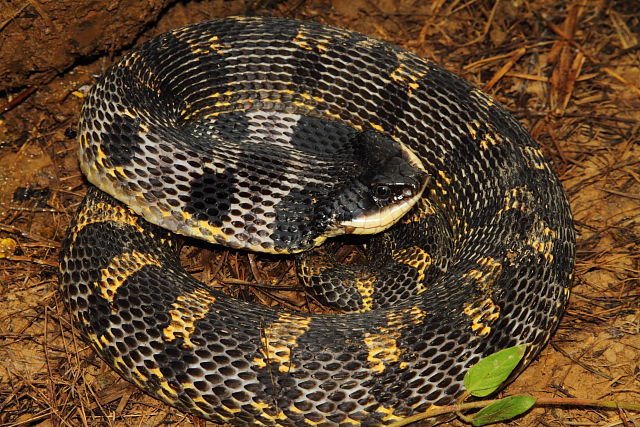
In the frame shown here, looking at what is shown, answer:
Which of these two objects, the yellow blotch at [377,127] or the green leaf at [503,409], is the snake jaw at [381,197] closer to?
the yellow blotch at [377,127]

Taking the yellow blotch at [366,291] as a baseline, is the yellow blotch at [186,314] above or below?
above

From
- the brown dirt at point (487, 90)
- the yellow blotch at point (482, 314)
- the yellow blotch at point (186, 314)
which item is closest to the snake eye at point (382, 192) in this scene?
the yellow blotch at point (482, 314)

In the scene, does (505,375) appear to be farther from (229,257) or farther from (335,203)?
(229,257)

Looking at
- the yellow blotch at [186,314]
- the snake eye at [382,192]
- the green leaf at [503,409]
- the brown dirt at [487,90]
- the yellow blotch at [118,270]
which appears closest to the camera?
the green leaf at [503,409]

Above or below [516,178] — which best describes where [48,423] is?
below

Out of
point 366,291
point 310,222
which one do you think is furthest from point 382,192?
point 366,291

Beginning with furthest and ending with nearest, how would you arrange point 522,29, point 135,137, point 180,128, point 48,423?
point 522,29
point 180,128
point 135,137
point 48,423

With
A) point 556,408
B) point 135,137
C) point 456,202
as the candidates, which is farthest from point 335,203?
point 556,408
